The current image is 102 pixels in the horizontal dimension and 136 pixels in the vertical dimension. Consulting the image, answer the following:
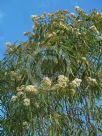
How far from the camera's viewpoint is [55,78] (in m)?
5.24

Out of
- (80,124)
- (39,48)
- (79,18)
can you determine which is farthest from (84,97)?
(79,18)

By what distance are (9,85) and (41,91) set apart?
0.70m

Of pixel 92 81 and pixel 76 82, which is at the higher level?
pixel 92 81

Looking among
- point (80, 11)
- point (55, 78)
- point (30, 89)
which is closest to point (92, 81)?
point (55, 78)

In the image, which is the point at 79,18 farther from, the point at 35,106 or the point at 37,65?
the point at 35,106

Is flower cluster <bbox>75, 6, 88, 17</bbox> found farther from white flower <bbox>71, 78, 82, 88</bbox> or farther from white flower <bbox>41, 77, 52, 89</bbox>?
white flower <bbox>41, 77, 52, 89</bbox>

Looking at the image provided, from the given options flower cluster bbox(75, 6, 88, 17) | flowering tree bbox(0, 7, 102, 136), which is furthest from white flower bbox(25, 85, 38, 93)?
flower cluster bbox(75, 6, 88, 17)

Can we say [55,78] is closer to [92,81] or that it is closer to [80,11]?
[92,81]

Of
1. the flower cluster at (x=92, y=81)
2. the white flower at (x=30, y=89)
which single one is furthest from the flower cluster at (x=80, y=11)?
the white flower at (x=30, y=89)

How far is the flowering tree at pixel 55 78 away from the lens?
479 centimetres

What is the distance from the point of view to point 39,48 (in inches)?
209

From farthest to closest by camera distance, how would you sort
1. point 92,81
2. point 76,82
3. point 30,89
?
1. point 92,81
2. point 76,82
3. point 30,89

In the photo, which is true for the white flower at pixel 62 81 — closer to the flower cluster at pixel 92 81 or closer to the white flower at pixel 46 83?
the white flower at pixel 46 83

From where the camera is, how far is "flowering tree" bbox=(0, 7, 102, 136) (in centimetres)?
479
